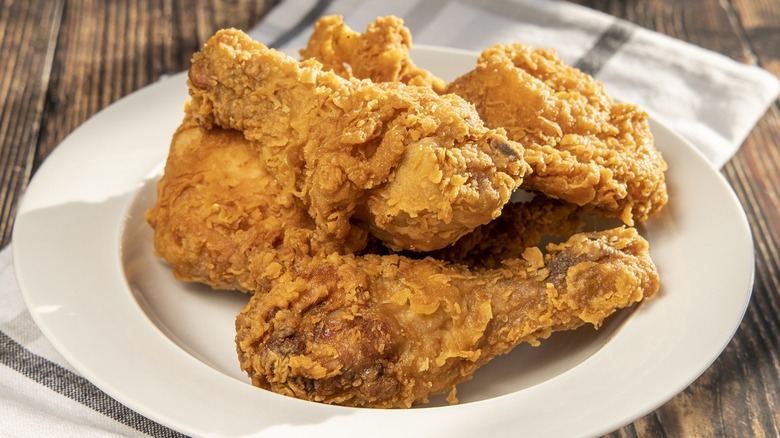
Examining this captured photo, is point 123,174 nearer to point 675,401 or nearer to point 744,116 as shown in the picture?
point 675,401

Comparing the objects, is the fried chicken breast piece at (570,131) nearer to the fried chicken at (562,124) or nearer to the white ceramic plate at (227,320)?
the fried chicken at (562,124)

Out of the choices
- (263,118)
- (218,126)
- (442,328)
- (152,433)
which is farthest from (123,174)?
(442,328)

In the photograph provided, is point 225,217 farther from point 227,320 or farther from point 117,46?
point 117,46

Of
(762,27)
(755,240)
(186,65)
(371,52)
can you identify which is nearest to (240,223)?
(371,52)

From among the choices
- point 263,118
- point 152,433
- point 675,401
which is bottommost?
point 675,401

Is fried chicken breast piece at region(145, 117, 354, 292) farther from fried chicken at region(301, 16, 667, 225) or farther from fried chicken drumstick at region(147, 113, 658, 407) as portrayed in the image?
fried chicken at region(301, 16, 667, 225)

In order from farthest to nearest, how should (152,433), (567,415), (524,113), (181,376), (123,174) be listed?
(123,174) → (524,113) → (152,433) → (181,376) → (567,415)
